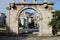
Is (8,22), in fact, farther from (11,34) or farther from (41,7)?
(41,7)

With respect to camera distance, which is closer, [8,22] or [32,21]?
[8,22]

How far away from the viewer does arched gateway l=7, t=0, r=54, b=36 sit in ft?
107

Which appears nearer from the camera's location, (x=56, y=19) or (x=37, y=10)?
(x=56, y=19)

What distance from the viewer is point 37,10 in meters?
32.6

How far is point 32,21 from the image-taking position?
4660 inches

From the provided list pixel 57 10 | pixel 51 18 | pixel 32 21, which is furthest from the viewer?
pixel 32 21

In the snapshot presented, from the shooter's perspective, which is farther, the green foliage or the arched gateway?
the arched gateway

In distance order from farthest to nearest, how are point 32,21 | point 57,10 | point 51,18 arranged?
point 32,21 < point 51,18 < point 57,10

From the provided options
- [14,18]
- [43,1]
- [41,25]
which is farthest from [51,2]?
[14,18]

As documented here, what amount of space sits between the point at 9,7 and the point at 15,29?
3.11 m

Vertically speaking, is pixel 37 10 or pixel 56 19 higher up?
pixel 37 10

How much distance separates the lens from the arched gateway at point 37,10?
32469 millimetres

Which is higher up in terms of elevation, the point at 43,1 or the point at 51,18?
the point at 43,1

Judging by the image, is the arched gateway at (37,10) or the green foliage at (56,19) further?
the arched gateway at (37,10)
